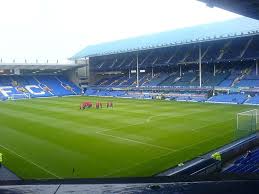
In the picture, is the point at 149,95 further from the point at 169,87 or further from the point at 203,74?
the point at 203,74

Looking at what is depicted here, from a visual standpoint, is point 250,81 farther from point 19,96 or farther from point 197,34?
point 19,96

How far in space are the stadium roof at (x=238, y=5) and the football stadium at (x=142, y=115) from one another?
21 centimetres

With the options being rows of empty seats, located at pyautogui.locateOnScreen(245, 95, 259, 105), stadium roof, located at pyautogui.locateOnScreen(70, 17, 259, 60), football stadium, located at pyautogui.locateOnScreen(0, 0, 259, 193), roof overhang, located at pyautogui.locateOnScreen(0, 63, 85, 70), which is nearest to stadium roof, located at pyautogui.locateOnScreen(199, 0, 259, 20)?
football stadium, located at pyautogui.locateOnScreen(0, 0, 259, 193)

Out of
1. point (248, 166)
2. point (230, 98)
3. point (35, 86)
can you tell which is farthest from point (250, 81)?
point (35, 86)

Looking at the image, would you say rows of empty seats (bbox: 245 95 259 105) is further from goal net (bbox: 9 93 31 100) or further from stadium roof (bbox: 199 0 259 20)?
goal net (bbox: 9 93 31 100)

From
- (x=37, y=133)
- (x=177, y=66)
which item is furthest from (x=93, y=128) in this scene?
(x=177, y=66)

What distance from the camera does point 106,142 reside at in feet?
72.3

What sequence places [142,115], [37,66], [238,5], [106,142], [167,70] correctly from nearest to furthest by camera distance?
[238,5], [106,142], [142,115], [37,66], [167,70]

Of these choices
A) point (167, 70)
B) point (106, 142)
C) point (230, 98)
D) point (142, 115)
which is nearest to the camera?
point (106, 142)

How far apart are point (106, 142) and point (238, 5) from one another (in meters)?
12.0

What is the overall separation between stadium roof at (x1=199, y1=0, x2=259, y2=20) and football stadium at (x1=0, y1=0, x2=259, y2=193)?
0.21m

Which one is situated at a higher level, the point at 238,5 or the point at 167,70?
the point at 238,5

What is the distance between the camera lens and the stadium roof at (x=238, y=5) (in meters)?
15.0

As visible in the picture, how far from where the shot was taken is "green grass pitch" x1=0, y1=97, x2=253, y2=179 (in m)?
16.7
